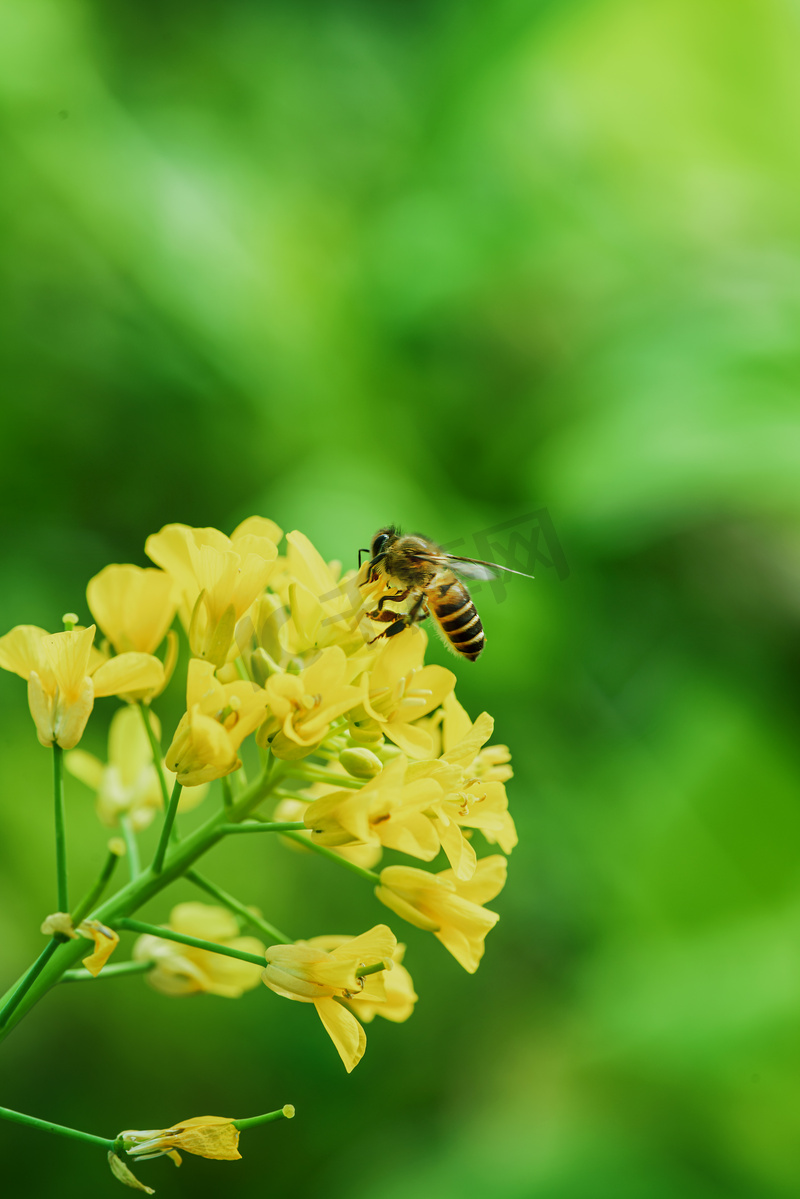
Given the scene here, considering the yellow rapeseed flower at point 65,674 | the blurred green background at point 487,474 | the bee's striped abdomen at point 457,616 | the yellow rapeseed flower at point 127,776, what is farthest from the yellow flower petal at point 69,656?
the blurred green background at point 487,474

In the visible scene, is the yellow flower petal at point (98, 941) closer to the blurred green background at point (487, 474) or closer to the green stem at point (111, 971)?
the green stem at point (111, 971)

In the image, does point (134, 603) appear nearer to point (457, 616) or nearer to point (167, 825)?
point (167, 825)

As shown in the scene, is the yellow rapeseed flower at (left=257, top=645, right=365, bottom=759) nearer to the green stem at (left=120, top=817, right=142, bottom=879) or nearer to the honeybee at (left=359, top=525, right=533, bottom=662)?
the green stem at (left=120, top=817, right=142, bottom=879)

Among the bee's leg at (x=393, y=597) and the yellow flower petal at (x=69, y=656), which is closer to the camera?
the yellow flower petal at (x=69, y=656)

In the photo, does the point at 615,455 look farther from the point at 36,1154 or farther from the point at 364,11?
the point at 364,11

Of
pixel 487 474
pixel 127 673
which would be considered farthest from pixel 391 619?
pixel 487 474

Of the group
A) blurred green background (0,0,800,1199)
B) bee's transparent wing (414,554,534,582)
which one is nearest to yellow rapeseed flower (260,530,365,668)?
bee's transparent wing (414,554,534,582)
